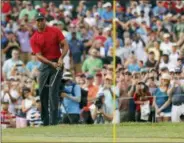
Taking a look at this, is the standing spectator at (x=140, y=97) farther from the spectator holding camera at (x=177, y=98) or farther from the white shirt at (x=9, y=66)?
the white shirt at (x=9, y=66)

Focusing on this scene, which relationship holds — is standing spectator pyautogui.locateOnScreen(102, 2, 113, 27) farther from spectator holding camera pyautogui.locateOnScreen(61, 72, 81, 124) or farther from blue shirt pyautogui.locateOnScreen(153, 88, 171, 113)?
blue shirt pyautogui.locateOnScreen(153, 88, 171, 113)

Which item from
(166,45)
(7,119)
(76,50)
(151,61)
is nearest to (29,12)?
(76,50)

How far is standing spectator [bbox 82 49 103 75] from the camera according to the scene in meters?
25.6

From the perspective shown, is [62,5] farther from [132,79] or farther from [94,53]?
[132,79]

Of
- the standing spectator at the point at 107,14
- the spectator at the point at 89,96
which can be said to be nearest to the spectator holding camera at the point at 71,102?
the spectator at the point at 89,96

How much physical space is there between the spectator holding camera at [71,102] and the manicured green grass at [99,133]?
245 cm

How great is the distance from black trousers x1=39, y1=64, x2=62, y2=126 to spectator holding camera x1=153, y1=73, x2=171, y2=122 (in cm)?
255

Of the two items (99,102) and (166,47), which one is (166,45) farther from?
(99,102)

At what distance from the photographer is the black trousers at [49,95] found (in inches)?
730

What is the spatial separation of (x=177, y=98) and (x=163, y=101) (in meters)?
0.47

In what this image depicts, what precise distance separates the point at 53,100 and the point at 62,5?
14108 millimetres

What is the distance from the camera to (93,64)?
25.7 meters

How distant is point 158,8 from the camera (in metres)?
30.9

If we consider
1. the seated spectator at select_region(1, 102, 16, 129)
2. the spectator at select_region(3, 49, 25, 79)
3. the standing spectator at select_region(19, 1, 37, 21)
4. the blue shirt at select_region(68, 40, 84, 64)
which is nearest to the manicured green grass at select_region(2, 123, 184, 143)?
the seated spectator at select_region(1, 102, 16, 129)
